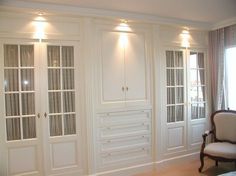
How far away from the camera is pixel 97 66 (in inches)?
135

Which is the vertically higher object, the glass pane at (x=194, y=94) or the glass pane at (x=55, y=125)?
the glass pane at (x=194, y=94)

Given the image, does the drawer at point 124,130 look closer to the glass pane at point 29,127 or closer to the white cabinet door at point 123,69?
the white cabinet door at point 123,69

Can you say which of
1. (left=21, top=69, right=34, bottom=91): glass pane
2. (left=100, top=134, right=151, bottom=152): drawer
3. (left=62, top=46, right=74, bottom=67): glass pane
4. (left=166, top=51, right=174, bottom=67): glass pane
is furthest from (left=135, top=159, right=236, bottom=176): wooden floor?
(left=21, top=69, right=34, bottom=91): glass pane

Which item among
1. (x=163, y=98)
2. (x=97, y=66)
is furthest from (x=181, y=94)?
(x=97, y=66)

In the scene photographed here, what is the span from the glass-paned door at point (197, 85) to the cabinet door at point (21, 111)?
2.88 meters

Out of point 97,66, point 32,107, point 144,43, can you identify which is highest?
point 144,43

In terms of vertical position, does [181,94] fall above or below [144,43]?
below

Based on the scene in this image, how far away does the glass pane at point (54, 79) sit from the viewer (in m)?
3.21

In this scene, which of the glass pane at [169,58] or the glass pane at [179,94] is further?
the glass pane at [179,94]

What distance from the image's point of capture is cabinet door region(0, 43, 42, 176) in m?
3.00

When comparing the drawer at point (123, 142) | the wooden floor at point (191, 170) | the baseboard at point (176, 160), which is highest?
the drawer at point (123, 142)

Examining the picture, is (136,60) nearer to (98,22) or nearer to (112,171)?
(98,22)

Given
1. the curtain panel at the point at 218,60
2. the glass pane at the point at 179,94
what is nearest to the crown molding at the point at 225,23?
the curtain panel at the point at 218,60

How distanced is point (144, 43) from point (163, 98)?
103cm
